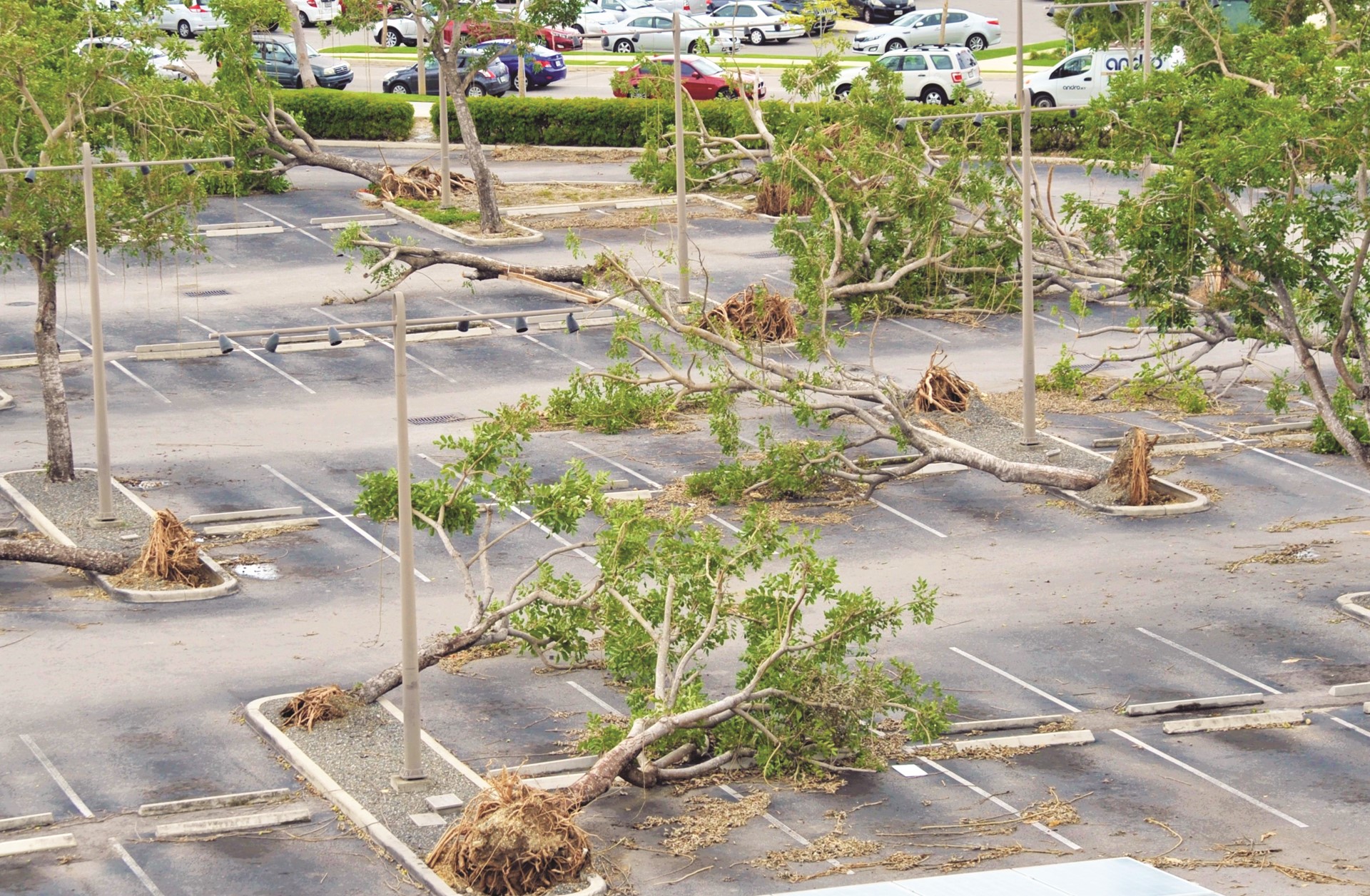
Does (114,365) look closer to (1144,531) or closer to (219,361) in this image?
(219,361)

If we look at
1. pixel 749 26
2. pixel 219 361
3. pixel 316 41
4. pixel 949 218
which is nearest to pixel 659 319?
pixel 949 218

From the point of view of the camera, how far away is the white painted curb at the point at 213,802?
832 inches

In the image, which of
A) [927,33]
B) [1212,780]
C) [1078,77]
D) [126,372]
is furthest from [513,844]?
[927,33]

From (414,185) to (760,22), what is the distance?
89.4ft

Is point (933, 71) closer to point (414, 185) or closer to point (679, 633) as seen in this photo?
point (414, 185)

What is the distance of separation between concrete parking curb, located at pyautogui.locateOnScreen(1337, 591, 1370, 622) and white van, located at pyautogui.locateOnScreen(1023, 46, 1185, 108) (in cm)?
3412

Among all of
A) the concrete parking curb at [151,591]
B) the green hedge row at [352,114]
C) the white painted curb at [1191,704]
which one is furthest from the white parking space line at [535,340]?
the green hedge row at [352,114]

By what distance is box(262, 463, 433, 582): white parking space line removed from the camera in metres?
28.6

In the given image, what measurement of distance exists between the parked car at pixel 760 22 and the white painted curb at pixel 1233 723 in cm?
5512

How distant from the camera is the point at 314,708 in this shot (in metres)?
23.3

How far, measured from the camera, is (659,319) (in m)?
33.0

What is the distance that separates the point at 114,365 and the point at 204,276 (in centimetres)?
725

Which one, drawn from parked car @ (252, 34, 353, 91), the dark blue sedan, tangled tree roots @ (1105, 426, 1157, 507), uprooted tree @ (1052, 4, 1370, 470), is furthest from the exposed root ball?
the dark blue sedan

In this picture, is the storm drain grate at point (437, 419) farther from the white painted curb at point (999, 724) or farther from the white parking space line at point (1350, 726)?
the white parking space line at point (1350, 726)
